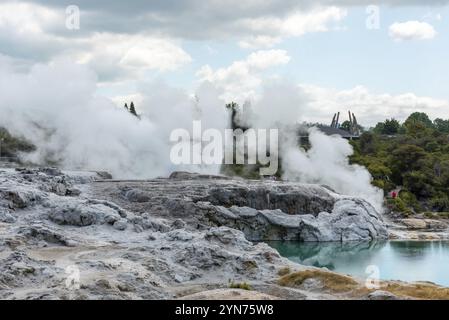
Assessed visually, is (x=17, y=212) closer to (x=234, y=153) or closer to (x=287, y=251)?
(x=287, y=251)

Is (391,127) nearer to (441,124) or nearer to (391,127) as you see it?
(391,127)

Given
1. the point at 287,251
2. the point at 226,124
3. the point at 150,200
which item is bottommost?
the point at 287,251

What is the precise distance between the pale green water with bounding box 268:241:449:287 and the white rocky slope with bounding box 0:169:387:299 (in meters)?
3.06

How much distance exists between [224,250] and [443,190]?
5439cm

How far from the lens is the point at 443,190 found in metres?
81.8

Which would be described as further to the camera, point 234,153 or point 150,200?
point 234,153

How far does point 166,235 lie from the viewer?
3781 centimetres

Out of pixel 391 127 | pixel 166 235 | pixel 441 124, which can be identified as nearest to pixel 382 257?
pixel 166 235

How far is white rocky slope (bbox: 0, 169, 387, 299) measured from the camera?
89.7 ft

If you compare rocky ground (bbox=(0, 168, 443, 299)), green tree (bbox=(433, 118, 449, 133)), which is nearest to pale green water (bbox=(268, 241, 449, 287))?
rocky ground (bbox=(0, 168, 443, 299))

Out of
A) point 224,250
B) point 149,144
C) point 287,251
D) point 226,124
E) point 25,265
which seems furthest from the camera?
point 226,124

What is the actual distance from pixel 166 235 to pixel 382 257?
18.4 meters

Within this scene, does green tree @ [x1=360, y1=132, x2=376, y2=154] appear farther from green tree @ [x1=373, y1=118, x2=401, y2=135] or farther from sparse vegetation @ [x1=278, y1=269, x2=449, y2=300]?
sparse vegetation @ [x1=278, y1=269, x2=449, y2=300]

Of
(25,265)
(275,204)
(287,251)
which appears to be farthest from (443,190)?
(25,265)
